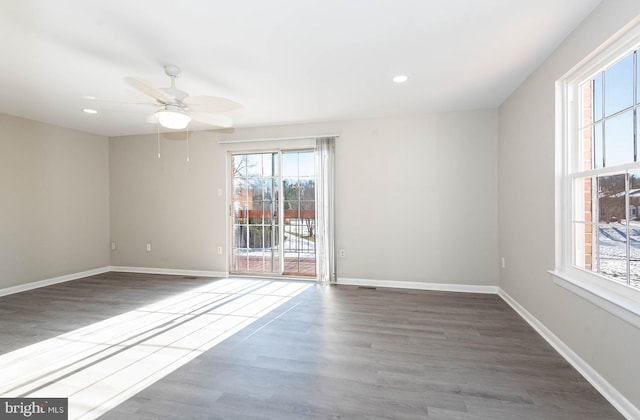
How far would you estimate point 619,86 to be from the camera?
6.32 feet

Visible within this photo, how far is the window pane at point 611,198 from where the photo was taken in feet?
6.31

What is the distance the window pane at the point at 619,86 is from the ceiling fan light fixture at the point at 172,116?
3246 mm

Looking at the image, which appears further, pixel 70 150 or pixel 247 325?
pixel 70 150

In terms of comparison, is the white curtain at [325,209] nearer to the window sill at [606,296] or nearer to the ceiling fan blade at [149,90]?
the ceiling fan blade at [149,90]

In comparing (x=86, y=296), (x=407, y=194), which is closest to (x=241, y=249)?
(x=86, y=296)

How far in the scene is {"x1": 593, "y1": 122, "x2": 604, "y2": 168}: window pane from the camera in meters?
2.12

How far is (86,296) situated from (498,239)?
18.2 feet

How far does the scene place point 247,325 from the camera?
2963mm

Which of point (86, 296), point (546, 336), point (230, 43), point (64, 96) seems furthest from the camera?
point (86, 296)

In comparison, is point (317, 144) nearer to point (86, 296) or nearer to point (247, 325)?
point (247, 325)

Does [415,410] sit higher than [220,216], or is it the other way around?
[220,216]

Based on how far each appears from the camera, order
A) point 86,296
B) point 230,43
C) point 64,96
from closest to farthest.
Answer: point 230,43 < point 64,96 < point 86,296

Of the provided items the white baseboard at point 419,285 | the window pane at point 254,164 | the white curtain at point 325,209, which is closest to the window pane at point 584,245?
the white baseboard at point 419,285

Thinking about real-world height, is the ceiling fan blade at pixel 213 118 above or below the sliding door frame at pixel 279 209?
above
